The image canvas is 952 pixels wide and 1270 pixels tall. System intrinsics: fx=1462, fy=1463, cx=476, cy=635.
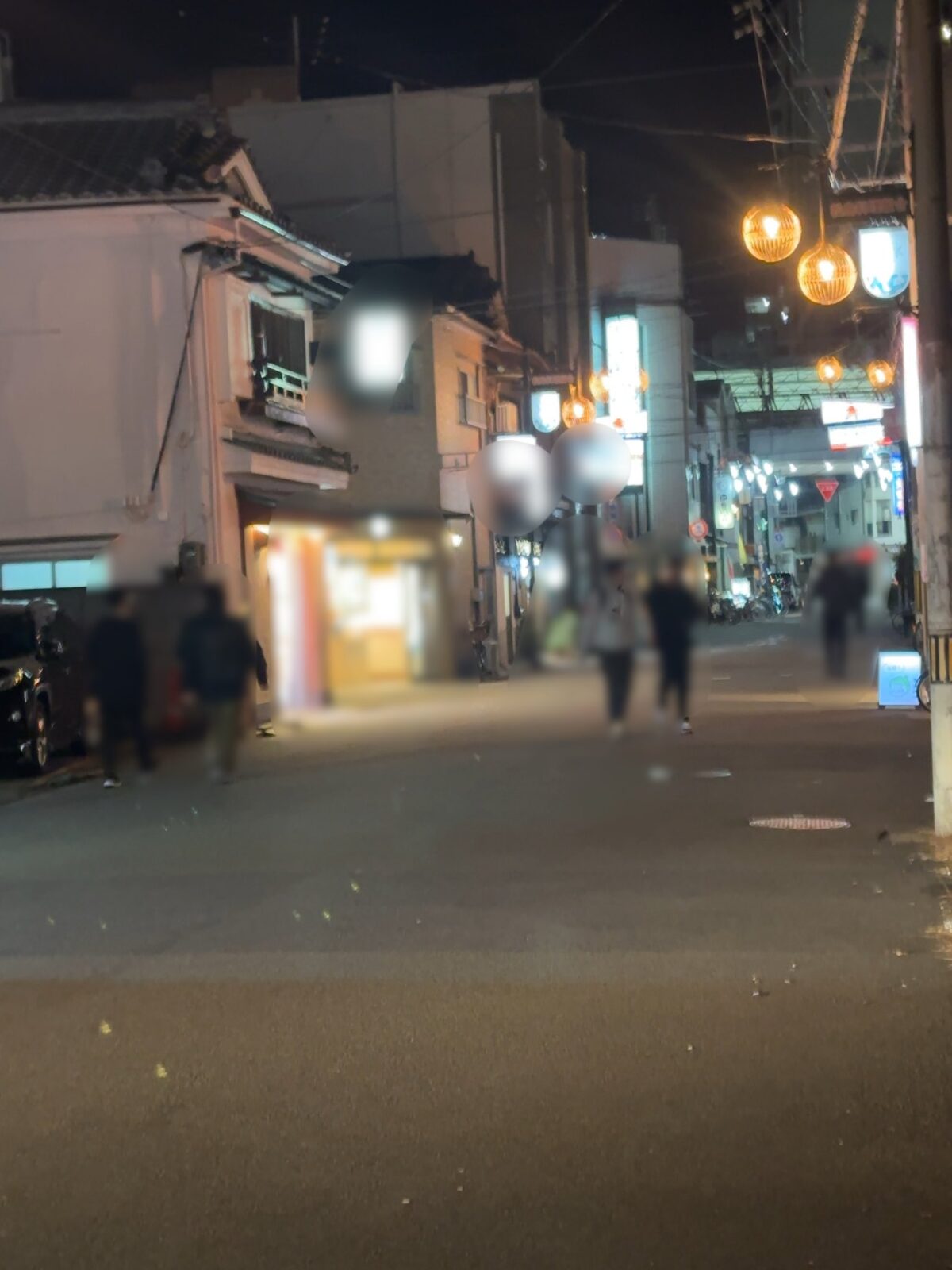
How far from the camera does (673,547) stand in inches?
105

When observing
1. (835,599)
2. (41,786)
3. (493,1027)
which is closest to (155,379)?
(835,599)

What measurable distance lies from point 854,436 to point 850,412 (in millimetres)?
489

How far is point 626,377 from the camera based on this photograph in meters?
7.50

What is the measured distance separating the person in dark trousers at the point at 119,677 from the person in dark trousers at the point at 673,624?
0.99 meters

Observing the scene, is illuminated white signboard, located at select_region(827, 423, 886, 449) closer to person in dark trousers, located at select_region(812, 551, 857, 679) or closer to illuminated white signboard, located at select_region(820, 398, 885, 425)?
illuminated white signboard, located at select_region(820, 398, 885, 425)

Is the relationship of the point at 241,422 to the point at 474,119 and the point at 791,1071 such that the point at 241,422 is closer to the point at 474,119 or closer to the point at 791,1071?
the point at 791,1071

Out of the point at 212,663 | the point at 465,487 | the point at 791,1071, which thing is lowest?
the point at 791,1071

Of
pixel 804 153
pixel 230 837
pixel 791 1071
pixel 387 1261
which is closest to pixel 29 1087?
pixel 387 1261

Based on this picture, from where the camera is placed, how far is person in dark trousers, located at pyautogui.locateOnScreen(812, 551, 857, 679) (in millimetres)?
2676

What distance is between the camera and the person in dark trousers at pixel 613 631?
8.64ft

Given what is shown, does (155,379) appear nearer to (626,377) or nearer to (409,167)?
(626,377)

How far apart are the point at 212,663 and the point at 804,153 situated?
1843 centimetres

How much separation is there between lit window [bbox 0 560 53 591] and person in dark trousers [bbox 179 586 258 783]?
6201 millimetres

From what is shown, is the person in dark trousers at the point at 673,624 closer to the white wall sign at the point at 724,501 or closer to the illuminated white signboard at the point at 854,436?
the white wall sign at the point at 724,501
